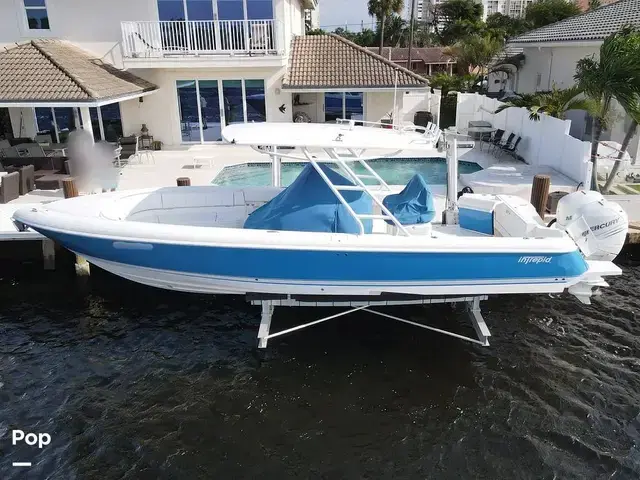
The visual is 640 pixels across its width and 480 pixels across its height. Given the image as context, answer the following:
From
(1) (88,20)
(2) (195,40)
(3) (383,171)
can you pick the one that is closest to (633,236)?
(3) (383,171)

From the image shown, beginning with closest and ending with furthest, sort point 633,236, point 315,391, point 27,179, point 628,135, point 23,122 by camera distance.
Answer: point 315,391
point 633,236
point 628,135
point 27,179
point 23,122

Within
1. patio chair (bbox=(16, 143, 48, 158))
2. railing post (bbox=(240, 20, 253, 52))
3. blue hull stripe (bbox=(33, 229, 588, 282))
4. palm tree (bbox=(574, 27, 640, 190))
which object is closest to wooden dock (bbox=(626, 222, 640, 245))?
palm tree (bbox=(574, 27, 640, 190))

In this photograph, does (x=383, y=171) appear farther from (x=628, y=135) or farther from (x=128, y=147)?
(x=128, y=147)

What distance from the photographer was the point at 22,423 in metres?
5.67

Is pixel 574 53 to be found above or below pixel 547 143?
above

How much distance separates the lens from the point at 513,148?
14242 mm

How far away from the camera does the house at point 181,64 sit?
14859 mm

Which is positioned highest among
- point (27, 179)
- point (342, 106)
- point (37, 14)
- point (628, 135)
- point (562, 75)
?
point (37, 14)

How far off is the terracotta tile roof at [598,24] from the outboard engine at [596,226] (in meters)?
9.29

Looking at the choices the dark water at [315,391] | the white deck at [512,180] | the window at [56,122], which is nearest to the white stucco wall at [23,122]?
the window at [56,122]

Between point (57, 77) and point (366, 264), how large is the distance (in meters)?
10.3

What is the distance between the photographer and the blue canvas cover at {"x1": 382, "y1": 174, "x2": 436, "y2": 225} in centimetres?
687

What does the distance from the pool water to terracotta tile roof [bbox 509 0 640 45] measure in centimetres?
498

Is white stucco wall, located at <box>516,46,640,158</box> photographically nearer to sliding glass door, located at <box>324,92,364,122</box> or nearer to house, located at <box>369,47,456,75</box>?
sliding glass door, located at <box>324,92,364,122</box>
